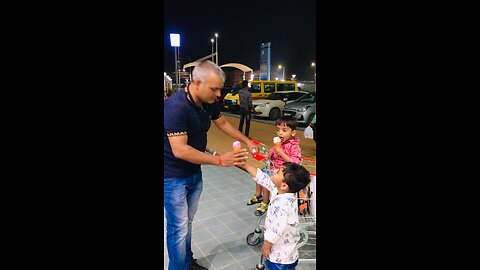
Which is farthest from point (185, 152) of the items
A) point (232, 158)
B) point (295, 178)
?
point (295, 178)

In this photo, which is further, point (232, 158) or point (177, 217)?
point (177, 217)

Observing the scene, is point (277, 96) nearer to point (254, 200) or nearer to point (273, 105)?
point (273, 105)

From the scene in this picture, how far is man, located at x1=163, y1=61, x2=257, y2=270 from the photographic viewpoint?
2.00 m

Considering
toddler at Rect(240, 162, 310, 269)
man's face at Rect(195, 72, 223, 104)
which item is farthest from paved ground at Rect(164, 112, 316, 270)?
man's face at Rect(195, 72, 223, 104)

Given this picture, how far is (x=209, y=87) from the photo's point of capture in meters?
2.10

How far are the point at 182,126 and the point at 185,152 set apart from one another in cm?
18

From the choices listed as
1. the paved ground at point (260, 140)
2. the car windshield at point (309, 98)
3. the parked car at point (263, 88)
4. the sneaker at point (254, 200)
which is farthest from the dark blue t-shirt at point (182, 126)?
the parked car at point (263, 88)

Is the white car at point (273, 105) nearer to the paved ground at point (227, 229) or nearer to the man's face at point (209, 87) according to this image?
the paved ground at point (227, 229)

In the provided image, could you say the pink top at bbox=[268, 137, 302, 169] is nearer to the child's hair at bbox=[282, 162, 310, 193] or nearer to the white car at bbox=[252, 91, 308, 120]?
the child's hair at bbox=[282, 162, 310, 193]

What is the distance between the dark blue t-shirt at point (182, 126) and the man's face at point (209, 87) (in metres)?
0.09

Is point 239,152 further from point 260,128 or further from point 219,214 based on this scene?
point 260,128

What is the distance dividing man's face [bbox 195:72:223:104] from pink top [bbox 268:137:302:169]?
120cm

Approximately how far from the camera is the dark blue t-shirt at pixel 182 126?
1999 mm
